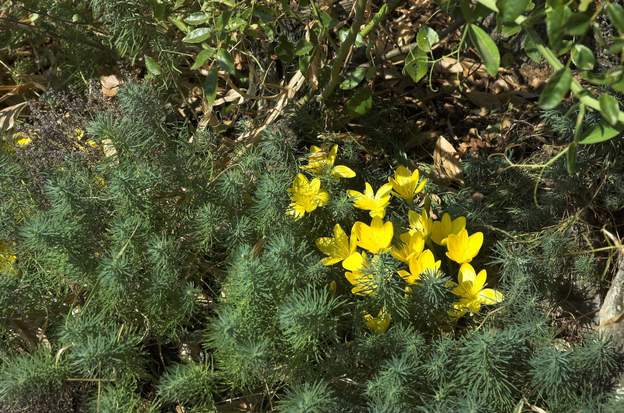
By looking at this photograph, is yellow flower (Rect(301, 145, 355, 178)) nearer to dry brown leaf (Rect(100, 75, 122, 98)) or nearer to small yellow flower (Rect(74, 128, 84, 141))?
small yellow flower (Rect(74, 128, 84, 141))

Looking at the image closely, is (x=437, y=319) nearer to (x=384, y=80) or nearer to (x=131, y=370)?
(x=131, y=370)

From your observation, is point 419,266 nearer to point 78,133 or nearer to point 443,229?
point 443,229

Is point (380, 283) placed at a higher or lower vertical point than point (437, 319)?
higher

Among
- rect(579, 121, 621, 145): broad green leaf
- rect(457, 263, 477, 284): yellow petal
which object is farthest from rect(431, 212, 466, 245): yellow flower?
rect(579, 121, 621, 145): broad green leaf

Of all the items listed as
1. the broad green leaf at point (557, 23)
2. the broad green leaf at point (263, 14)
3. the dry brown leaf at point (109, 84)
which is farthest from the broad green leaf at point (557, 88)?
the dry brown leaf at point (109, 84)

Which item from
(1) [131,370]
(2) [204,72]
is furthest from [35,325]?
(2) [204,72]

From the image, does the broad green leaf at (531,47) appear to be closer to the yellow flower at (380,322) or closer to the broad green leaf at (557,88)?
the broad green leaf at (557,88)

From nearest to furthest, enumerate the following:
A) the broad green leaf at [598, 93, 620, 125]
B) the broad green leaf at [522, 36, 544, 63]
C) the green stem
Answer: the broad green leaf at [598, 93, 620, 125] → the broad green leaf at [522, 36, 544, 63] → the green stem
